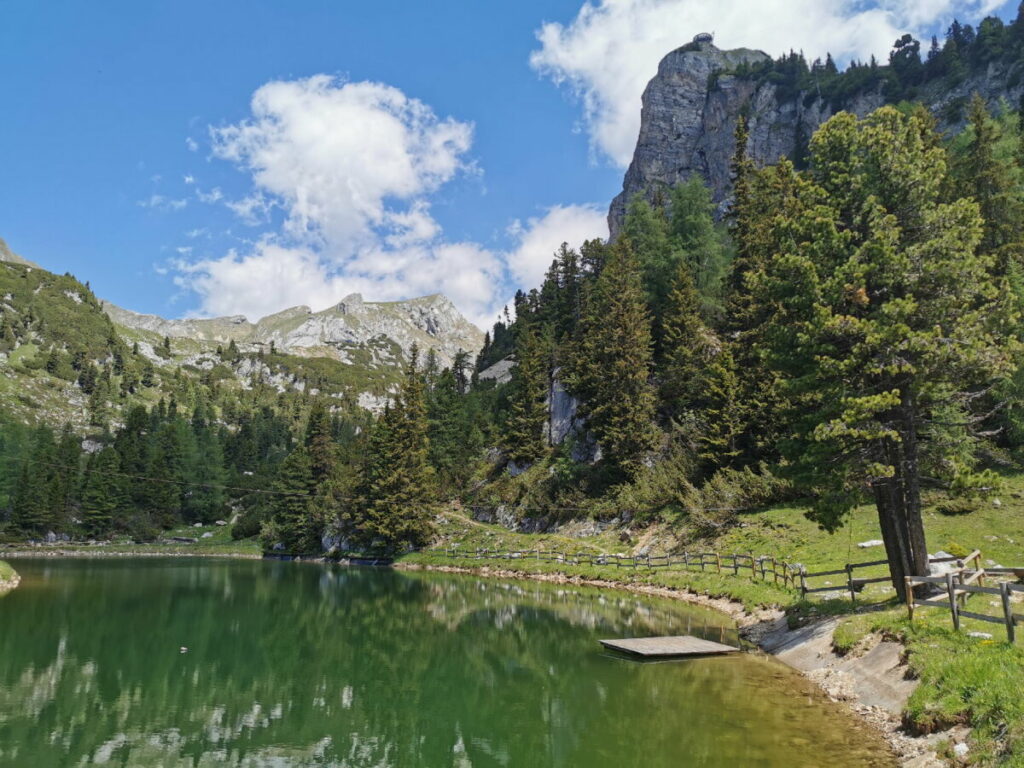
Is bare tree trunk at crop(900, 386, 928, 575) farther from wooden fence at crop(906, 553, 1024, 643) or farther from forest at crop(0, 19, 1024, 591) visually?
wooden fence at crop(906, 553, 1024, 643)

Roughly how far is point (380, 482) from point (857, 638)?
6029cm

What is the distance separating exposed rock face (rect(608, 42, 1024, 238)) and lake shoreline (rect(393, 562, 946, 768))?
127097mm

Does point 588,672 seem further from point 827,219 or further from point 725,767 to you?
point 827,219

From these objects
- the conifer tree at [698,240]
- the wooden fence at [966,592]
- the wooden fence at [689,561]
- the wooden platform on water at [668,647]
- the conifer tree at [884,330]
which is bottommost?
the wooden platform on water at [668,647]

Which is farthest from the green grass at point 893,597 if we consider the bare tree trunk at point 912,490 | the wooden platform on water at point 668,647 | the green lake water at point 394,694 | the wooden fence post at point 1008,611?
the wooden platform on water at point 668,647

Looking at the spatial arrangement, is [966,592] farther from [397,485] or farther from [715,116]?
[715,116]

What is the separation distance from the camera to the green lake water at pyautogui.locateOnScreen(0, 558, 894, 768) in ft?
41.5

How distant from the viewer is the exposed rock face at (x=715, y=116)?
5881 inches

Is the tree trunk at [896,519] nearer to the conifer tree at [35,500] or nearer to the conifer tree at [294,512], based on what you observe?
the conifer tree at [294,512]

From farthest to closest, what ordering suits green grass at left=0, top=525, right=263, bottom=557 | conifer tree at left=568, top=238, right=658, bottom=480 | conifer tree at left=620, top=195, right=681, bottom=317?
green grass at left=0, top=525, right=263, bottom=557
conifer tree at left=620, top=195, right=681, bottom=317
conifer tree at left=568, top=238, right=658, bottom=480

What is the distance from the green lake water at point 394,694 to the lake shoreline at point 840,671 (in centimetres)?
45

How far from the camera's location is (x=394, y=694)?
58.0ft

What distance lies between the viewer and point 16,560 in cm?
7244

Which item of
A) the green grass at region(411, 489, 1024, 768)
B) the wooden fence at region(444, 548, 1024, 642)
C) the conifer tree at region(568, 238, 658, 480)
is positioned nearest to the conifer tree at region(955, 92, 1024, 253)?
the green grass at region(411, 489, 1024, 768)
